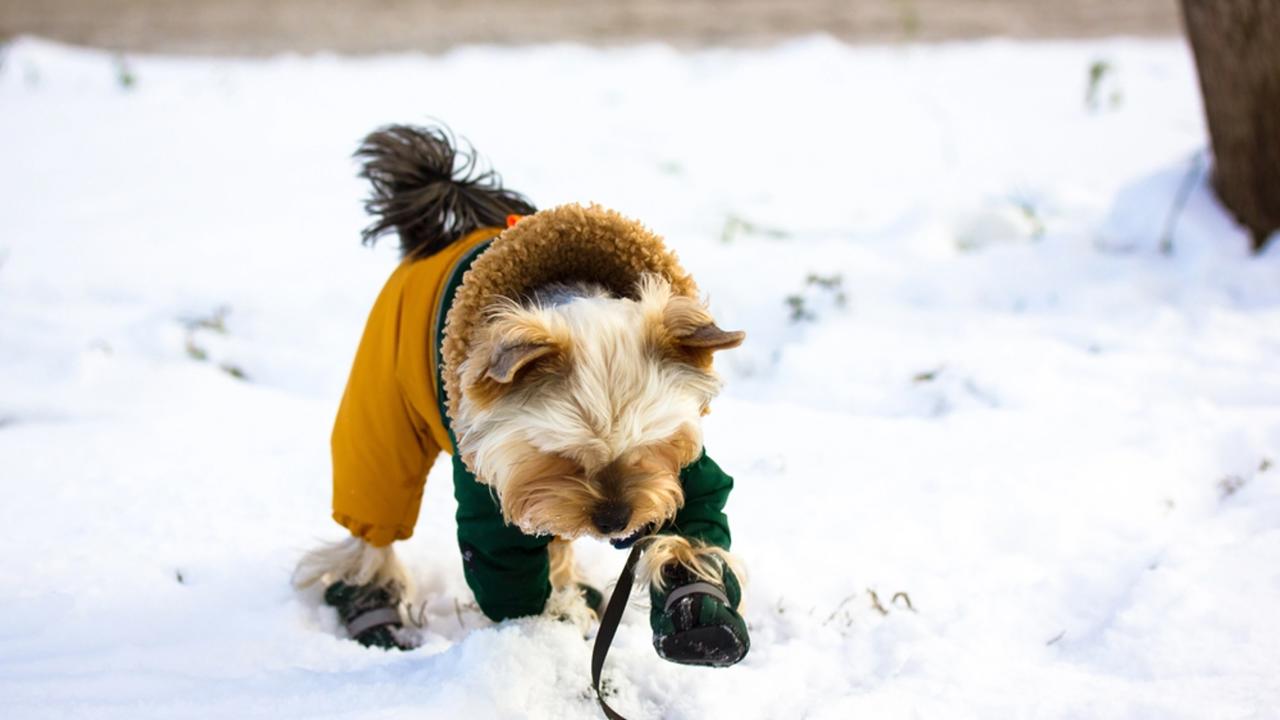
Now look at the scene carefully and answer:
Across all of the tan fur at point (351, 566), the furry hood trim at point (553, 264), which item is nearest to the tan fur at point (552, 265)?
the furry hood trim at point (553, 264)

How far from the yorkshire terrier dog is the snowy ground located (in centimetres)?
20

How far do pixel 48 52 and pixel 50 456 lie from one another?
505cm

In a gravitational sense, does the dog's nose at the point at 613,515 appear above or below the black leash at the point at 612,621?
above

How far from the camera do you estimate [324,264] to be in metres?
4.73

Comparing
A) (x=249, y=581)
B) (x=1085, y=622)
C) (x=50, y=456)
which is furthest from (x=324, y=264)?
(x=1085, y=622)

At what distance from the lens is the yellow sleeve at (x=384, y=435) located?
2551 millimetres

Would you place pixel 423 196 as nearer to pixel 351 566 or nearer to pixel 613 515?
pixel 351 566

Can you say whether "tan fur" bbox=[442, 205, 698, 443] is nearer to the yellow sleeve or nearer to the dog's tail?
the yellow sleeve

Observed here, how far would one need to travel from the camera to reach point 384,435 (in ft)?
8.41

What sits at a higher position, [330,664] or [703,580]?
[703,580]

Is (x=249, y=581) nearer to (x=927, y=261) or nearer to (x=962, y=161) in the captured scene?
(x=927, y=261)

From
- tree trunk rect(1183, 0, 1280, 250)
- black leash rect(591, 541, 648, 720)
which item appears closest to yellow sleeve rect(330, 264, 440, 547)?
black leash rect(591, 541, 648, 720)

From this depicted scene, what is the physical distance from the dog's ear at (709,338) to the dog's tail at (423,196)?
96cm

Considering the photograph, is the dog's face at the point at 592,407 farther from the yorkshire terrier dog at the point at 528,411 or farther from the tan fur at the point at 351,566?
the tan fur at the point at 351,566
